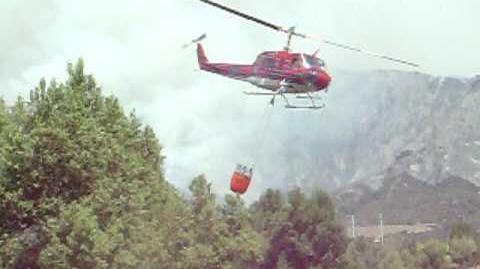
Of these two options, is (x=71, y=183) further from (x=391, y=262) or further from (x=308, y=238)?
(x=391, y=262)

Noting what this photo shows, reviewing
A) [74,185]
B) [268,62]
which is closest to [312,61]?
[268,62]

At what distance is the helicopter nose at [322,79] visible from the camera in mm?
31453

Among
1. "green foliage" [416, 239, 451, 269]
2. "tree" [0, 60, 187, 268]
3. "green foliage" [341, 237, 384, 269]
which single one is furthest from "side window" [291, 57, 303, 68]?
"green foliage" [416, 239, 451, 269]

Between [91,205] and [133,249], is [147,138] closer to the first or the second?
[133,249]

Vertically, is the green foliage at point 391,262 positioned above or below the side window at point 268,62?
above

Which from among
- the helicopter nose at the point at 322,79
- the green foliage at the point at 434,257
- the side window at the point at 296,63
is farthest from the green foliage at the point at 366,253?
the side window at the point at 296,63

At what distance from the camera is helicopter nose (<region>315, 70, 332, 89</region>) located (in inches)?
1238

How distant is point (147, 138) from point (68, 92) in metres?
20.4

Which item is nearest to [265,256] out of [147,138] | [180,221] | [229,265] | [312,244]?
[312,244]

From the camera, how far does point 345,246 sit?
9994 centimetres

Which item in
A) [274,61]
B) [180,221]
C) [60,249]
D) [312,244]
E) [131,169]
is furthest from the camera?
[312,244]

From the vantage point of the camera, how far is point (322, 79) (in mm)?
31578

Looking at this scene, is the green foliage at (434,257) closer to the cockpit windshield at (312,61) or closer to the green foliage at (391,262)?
the green foliage at (391,262)

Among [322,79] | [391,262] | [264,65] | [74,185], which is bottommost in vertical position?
[74,185]
